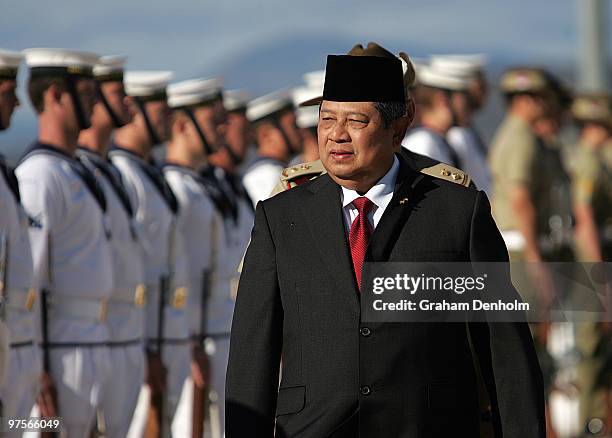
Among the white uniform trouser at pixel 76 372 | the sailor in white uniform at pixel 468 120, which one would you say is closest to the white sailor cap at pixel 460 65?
the sailor in white uniform at pixel 468 120

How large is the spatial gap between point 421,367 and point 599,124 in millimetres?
10872

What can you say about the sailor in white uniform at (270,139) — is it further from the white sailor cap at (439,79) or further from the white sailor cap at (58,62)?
the white sailor cap at (58,62)

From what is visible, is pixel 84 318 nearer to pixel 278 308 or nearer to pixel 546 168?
pixel 278 308

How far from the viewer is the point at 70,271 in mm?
8336

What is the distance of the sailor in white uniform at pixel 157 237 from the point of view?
10000 mm

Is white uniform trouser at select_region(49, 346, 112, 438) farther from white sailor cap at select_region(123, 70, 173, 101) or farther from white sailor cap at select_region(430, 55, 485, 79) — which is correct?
white sailor cap at select_region(430, 55, 485, 79)

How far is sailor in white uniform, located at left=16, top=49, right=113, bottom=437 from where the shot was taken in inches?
322

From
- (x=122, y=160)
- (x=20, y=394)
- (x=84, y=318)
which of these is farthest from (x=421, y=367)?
(x=122, y=160)

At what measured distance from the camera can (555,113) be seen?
44.0 ft

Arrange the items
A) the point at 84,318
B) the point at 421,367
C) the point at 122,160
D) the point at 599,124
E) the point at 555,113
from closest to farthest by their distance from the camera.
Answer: the point at 421,367 < the point at 84,318 < the point at 122,160 < the point at 555,113 < the point at 599,124

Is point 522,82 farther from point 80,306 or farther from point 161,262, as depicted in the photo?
point 80,306

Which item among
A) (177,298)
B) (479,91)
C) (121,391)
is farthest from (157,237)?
(479,91)

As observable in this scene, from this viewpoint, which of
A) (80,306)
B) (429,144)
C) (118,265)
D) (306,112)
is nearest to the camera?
(80,306)

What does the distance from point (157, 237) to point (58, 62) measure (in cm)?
172
